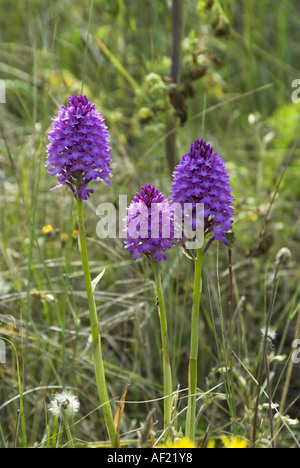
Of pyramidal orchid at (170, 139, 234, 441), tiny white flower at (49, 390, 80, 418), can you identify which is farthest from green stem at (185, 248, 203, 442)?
tiny white flower at (49, 390, 80, 418)

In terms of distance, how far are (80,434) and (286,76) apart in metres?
2.97

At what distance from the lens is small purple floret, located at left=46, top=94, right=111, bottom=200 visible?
1.55 m

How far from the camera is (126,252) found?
2.94 meters

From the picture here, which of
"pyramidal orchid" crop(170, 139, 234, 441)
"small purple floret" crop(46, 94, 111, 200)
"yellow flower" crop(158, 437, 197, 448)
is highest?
"small purple floret" crop(46, 94, 111, 200)

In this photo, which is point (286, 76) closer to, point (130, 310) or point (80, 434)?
point (130, 310)

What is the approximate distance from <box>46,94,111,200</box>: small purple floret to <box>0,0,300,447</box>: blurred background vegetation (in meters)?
0.45

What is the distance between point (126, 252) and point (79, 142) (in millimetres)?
1426

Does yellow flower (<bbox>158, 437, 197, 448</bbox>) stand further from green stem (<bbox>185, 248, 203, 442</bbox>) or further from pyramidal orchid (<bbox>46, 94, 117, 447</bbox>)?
pyramidal orchid (<bbox>46, 94, 117, 447</bbox>)

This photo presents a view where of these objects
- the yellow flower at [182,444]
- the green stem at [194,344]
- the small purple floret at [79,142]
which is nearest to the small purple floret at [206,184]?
the green stem at [194,344]

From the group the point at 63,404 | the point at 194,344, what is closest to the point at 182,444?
the point at 194,344

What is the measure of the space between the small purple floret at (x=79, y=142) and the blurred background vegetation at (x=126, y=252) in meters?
0.45

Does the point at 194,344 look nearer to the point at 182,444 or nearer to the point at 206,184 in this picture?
the point at 182,444

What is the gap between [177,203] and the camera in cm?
155
